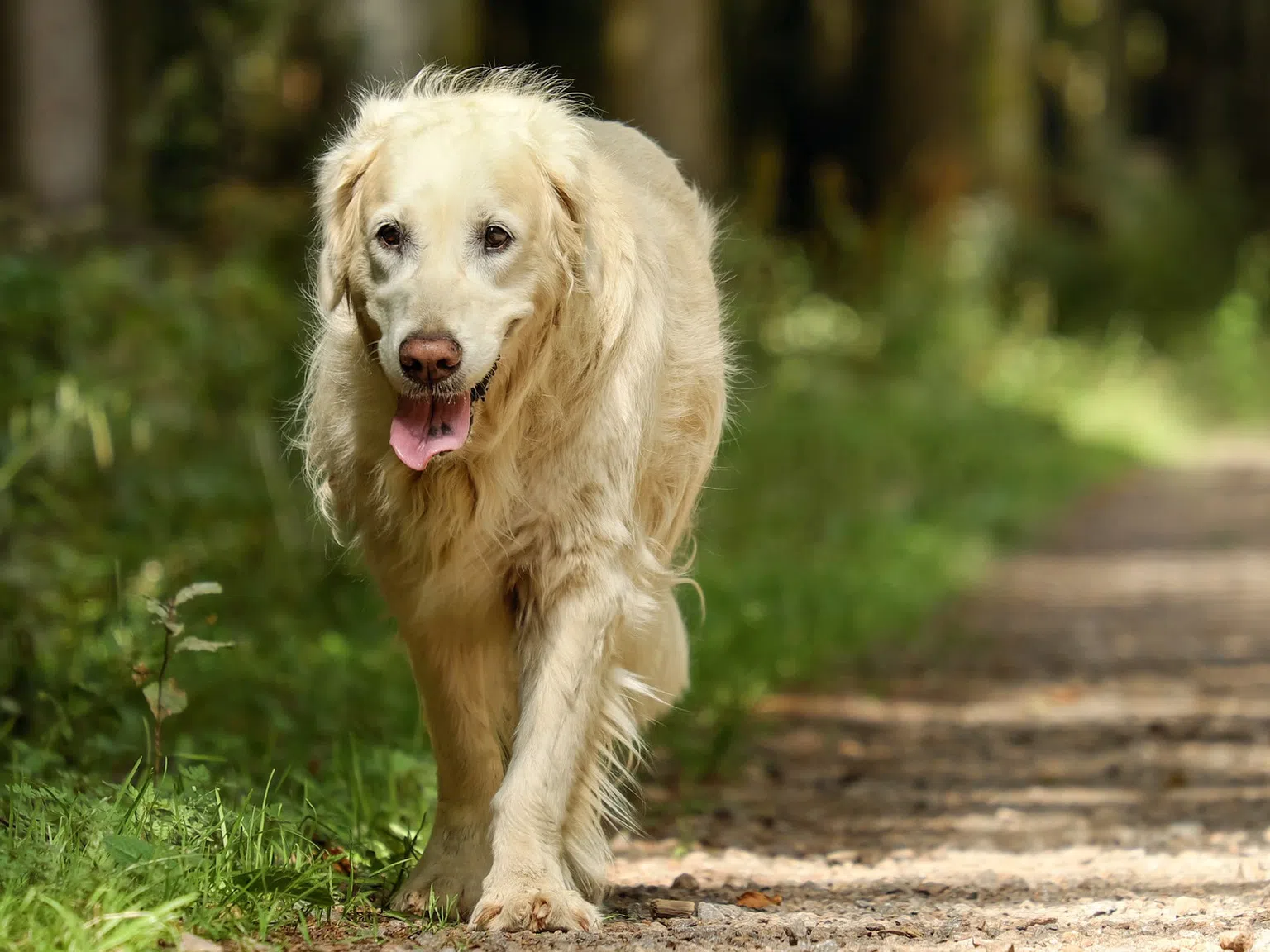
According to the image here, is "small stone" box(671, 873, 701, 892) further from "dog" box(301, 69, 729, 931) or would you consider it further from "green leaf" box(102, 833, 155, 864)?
"green leaf" box(102, 833, 155, 864)

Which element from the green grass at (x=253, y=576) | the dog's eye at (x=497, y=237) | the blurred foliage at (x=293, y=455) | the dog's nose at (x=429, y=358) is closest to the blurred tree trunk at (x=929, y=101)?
the blurred foliage at (x=293, y=455)

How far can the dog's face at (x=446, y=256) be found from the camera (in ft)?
11.0

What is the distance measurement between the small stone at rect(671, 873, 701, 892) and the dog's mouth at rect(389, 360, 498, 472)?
1.24 meters

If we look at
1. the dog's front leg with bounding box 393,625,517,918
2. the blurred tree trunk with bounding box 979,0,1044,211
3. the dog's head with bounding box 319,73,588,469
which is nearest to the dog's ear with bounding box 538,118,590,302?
the dog's head with bounding box 319,73,588,469

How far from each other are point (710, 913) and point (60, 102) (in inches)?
243

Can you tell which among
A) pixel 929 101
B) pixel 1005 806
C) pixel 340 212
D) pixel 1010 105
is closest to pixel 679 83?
pixel 929 101

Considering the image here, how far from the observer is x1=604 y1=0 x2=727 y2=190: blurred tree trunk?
1338 centimetres

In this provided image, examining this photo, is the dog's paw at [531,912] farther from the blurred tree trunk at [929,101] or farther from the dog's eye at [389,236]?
the blurred tree trunk at [929,101]

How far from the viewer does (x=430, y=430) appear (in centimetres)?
349

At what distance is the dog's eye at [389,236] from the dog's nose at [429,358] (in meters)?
0.27

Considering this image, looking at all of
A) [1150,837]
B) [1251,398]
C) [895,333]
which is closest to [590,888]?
[1150,837]

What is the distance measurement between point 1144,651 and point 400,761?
4.01 metres

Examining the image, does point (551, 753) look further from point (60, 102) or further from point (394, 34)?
point (394, 34)

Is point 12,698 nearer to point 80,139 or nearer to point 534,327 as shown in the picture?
point 534,327
